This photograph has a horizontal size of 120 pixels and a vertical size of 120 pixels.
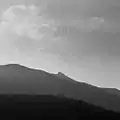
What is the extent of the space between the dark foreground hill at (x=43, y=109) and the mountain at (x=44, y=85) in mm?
17786

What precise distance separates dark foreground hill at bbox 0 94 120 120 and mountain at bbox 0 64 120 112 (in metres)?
17.8

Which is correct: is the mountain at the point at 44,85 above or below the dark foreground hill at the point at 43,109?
above

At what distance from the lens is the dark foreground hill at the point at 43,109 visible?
5253 cm

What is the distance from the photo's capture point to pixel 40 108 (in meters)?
59.4

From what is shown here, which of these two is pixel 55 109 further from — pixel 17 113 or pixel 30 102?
pixel 17 113

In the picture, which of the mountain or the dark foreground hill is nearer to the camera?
the dark foreground hill

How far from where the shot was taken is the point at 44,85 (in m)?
102

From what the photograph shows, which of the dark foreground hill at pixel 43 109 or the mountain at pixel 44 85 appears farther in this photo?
the mountain at pixel 44 85

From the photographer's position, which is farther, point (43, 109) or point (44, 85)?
point (44, 85)

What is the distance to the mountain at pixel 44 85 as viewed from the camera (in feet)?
304

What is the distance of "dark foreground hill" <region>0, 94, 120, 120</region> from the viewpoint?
5253cm

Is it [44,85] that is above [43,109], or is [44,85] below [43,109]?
above

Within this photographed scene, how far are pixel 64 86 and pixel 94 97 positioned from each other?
18484 millimetres

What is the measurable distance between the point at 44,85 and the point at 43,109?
43.6 metres
